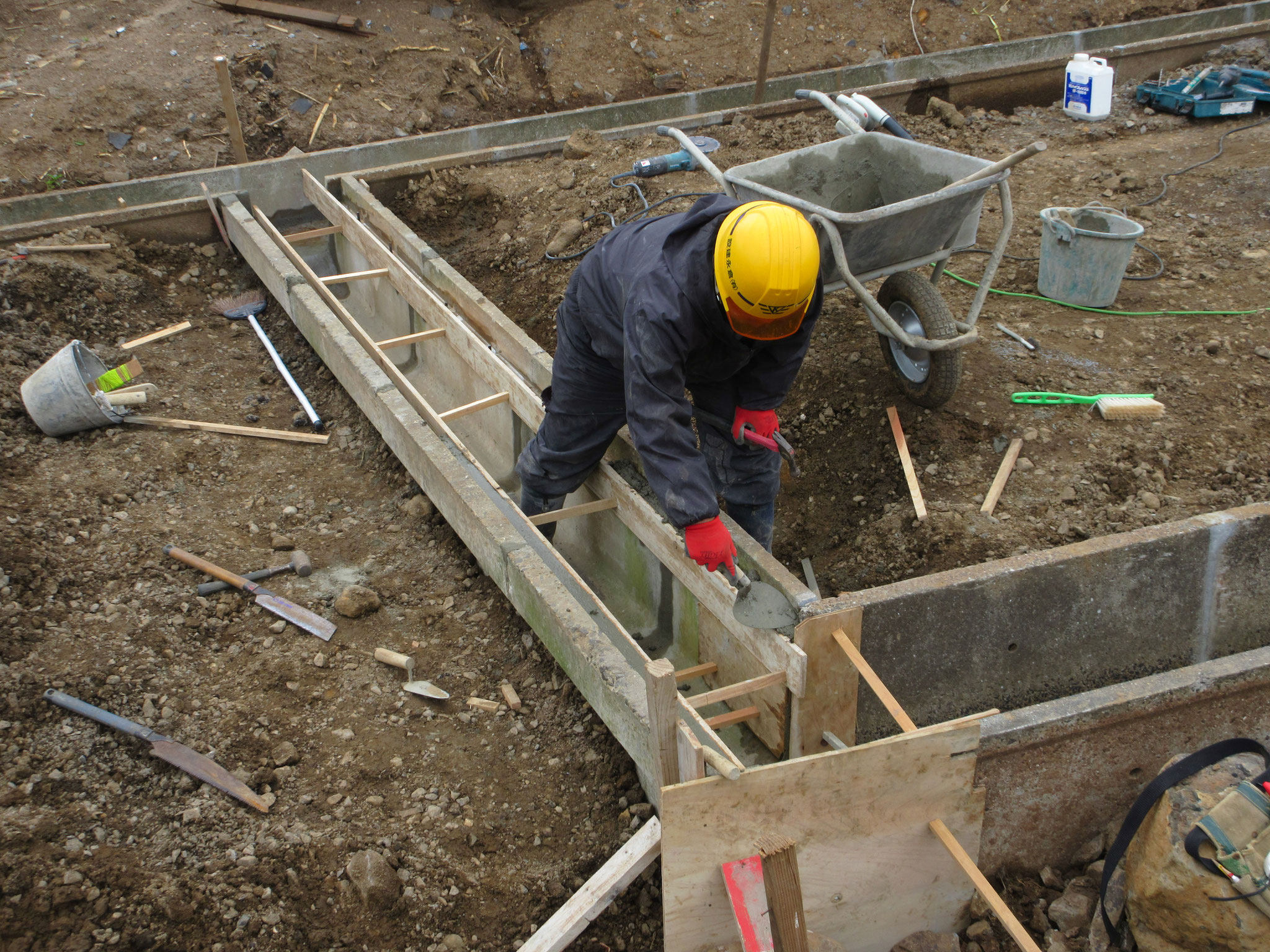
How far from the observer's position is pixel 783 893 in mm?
2602

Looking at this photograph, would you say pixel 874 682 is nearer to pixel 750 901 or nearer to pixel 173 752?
pixel 750 901

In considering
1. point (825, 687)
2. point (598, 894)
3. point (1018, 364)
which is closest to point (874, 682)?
point (825, 687)

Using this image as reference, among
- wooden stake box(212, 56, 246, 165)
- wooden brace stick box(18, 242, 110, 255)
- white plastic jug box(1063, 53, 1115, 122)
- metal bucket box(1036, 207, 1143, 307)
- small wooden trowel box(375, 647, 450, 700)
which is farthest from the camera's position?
white plastic jug box(1063, 53, 1115, 122)

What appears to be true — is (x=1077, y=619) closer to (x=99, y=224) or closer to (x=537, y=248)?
(x=537, y=248)

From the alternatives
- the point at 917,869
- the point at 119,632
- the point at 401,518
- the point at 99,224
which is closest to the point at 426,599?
the point at 401,518

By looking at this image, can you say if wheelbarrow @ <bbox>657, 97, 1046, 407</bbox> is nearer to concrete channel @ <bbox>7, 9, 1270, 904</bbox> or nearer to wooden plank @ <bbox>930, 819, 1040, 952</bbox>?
concrete channel @ <bbox>7, 9, 1270, 904</bbox>

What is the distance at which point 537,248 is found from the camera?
268 inches

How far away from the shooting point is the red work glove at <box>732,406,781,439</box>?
3826 millimetres

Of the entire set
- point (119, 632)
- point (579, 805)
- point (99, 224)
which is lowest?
point (579, 805)

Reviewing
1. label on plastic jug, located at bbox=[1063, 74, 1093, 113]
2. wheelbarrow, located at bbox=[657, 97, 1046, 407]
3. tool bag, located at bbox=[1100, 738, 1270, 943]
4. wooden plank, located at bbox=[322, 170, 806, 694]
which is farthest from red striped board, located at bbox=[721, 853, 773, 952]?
label on plastic jug, located at bbox=[1063, 74, 1093, 113]

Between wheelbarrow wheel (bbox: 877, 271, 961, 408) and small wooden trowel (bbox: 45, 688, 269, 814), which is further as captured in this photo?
wheelbarrow wheel (bbox: 877, 271, 961, 408)

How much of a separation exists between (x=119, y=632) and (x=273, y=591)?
624 mm

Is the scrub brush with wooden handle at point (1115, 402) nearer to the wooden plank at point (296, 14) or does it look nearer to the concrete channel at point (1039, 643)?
the concrete channel at point (1039, 643)

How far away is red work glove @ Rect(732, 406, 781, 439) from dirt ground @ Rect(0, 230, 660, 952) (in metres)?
1.22
